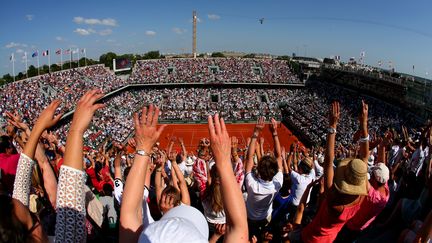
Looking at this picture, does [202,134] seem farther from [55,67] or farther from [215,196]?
[55,67]

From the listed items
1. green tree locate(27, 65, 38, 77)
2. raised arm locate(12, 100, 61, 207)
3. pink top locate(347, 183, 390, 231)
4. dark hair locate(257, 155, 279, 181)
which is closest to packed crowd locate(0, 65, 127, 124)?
green tree locate(27, 65, 38, 77)

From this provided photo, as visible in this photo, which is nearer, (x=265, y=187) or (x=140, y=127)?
(x=140, y=127)

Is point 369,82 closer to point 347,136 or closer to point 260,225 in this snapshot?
point 347,136

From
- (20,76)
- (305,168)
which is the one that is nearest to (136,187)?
(305,168)

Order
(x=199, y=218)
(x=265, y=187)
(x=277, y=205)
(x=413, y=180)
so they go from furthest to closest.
Result: (x=277, y=205) < (x=413, y=180) < (x=265, y=187) < (x=199, y=218)

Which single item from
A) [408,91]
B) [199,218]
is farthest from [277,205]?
[408,91]

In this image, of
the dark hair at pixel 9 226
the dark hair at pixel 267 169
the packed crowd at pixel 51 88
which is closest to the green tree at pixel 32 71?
the packed crowd at pixel 51 88

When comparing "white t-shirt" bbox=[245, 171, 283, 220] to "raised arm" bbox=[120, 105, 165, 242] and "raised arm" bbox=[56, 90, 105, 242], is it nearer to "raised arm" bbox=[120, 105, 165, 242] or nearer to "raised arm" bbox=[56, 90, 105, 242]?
"raised arm" bbox=[120, 105, 165, 242]
